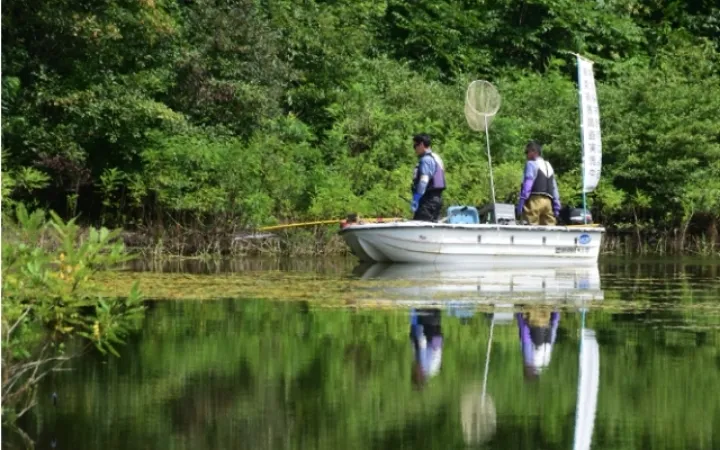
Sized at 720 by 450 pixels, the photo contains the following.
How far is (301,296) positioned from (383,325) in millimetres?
3505

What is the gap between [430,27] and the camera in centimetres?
3831

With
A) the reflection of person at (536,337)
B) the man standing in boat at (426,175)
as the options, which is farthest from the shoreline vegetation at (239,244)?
the reflection of person at (536,337)

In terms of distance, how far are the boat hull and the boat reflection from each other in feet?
1.10

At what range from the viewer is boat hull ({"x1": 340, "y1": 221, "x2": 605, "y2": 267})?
24906 mm

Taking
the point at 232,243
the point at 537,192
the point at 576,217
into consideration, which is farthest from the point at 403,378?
the point at 232,243

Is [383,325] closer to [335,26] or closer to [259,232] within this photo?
[259,232]

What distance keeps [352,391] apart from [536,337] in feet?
11.8

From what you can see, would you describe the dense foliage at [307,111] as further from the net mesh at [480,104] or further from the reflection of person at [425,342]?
the reflection of person at [425,342]

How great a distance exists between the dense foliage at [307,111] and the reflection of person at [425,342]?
477 inches

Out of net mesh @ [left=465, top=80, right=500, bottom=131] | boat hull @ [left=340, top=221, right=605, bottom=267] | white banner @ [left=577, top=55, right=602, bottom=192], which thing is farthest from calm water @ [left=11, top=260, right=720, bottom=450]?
net mesh @ [left=465, top=80, right=500, bottom=131]

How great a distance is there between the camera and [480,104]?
2914 cm

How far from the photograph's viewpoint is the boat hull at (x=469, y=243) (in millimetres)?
24906

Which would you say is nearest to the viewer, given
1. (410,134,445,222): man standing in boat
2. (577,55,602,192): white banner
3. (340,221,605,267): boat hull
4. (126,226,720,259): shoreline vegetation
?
(410,134,445,222): man standing in boat

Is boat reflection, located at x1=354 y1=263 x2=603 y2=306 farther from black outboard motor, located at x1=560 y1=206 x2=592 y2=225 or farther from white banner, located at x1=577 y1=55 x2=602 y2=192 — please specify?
white banner, located at x1=577 y1=55 x2=602 y2=192
